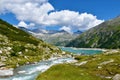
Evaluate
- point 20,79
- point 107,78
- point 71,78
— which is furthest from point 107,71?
point 20,79

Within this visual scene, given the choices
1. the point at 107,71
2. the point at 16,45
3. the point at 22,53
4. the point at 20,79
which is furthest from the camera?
the point at 16,45

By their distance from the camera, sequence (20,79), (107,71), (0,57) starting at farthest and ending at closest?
(0,57) < (20,79) < (107,71)

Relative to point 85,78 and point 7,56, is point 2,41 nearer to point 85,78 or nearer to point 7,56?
point 7,56

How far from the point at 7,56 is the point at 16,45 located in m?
34.4

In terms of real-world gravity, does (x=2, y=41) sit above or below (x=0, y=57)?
above

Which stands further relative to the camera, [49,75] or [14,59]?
[14,59]

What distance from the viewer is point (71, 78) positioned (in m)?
65.1

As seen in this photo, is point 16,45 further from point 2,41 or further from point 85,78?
point 85,78

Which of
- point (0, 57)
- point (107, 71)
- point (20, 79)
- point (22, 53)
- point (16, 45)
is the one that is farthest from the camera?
point (16, 45)

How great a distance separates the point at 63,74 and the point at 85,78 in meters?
6.78

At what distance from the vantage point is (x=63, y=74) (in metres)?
68.8

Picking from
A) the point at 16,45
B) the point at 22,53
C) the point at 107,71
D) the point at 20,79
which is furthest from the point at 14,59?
the point at 107,71

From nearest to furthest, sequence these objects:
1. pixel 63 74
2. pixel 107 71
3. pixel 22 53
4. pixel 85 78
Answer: pixel 85 78, pixel 63 74, pixel 107 71, pixel 22 53

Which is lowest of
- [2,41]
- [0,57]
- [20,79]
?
[20,79]
